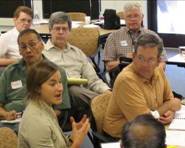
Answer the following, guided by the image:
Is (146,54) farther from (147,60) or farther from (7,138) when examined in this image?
(7,138)

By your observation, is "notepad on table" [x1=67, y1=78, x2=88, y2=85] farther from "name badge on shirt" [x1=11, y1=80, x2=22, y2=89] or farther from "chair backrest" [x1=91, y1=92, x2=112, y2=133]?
"chair backrest" [x1=91, y1=92, x2=112, y2=133]

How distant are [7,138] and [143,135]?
3.47 feet

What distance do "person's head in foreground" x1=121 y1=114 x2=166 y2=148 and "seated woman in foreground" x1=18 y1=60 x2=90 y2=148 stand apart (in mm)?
848

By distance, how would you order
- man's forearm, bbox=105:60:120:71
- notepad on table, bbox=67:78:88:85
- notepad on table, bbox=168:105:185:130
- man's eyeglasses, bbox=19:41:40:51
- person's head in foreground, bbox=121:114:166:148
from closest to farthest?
person's head in foreground, bbox=121:114:166:148
notepad on table, bbox=168:105:185:130
man's eyeglasses, bbox=19:41:40:51
notepad on table, bbox=67:78:88:85
man's forearm, bbox=105:60:120:71

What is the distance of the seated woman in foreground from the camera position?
7.45ft

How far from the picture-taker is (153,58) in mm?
2711

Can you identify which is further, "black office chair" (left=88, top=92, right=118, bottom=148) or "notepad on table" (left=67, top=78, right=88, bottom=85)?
"notepad on table" (left=67, top=78, right=88, bottom=85)

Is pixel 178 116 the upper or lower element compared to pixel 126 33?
lower

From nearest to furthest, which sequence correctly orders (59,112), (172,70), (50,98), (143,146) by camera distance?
1. (143,146)
2. (50,98)
3. (59,112)
4. (172,70)

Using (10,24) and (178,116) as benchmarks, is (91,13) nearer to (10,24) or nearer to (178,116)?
(10,24)

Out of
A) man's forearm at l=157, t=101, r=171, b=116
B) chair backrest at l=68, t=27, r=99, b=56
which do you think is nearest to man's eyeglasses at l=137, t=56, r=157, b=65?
man's forearm at l=157, t=101, r=171, b=116

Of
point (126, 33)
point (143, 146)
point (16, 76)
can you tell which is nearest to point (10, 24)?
point (126, 33)

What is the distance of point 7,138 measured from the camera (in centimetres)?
228

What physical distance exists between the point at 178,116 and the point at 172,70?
4.26 metres
